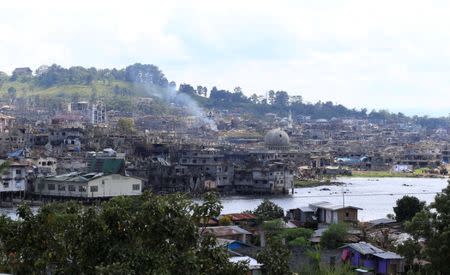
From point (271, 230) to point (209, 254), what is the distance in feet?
35.8

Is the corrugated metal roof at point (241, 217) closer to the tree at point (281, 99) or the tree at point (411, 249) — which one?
the tree at point (411, 249)

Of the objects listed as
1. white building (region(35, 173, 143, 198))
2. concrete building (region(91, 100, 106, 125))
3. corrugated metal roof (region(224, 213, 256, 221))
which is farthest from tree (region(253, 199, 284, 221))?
concrete building (region(91, 100, 106, 125))

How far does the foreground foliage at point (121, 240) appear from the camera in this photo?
7355 mm

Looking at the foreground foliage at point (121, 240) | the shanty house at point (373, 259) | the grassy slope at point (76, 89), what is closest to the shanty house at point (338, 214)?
the shanty house at point (373, 259)

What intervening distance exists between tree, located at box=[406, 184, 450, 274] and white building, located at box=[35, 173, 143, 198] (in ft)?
71.6

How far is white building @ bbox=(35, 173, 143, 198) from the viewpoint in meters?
32.4

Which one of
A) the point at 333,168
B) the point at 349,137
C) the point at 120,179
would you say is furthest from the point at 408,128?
the point at 120,179

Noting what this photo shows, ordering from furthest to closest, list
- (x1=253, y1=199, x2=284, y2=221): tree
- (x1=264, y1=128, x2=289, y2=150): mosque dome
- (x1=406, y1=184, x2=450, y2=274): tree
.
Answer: (x1=264, y1=128, x2=289, y2=150): mosque dome, (x1=253, y1=199, x2=284, y2=221): tree, (x1=406, y1=184, x2=450, y2=274): tree

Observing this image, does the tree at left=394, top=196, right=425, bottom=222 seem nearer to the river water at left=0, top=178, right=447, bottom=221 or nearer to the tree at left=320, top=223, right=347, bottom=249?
the tree at left=320, top=223, right=347, bottom=249

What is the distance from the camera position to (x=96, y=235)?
7.48 meters

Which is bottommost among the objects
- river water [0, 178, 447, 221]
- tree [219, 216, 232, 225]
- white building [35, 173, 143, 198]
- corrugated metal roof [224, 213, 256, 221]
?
river water [0, 178, 447, 221]

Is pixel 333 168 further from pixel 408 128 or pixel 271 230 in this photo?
pixel 408 128

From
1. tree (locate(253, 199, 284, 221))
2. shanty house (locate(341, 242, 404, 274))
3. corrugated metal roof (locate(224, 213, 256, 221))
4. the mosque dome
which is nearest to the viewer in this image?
shanty house (locate(341, 242, 404, 274))

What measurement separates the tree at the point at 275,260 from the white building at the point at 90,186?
21268 mm
